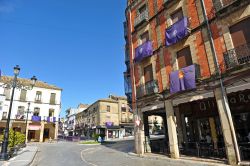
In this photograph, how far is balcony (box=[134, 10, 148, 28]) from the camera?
1708 centimetres

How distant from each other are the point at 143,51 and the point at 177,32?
3568mm

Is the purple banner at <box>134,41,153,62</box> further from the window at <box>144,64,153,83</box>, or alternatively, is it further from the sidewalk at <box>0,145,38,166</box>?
the sidewalk at <box>0,145,38,166</box>

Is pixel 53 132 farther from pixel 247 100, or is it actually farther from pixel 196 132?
pixel 247 100

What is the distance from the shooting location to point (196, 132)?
61.1 feet

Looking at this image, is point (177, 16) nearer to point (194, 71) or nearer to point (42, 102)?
point (194, 71)

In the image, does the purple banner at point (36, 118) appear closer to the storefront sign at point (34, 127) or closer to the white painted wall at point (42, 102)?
the white painted wall at point (42, 102)

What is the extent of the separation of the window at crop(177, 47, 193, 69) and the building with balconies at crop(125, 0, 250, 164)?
5 cm

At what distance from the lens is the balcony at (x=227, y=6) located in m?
10.6

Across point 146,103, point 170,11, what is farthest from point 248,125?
point 170,11

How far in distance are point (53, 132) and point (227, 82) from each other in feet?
126

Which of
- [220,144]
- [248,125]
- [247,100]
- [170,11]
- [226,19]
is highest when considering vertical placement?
[170,11]

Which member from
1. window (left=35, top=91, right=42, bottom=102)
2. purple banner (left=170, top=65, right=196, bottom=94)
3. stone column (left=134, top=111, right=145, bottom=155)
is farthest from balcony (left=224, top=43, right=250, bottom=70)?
window (left=35, top=91, right=42, bottom=102)

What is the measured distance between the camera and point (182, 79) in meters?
12.8

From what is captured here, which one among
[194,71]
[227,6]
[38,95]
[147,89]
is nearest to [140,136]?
[147,89]
